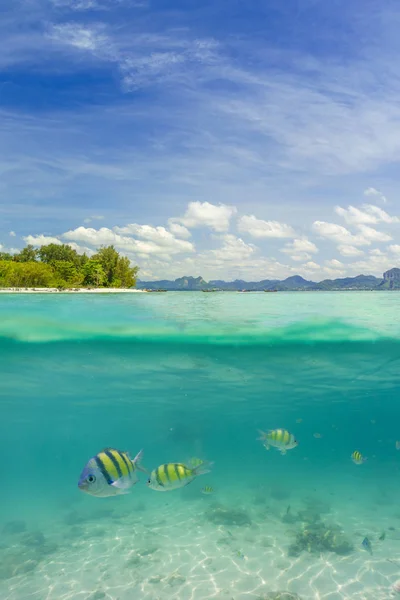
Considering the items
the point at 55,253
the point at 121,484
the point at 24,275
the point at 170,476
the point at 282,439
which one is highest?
the point at 55,253

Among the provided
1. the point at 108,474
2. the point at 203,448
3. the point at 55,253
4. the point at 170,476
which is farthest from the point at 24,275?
the point at 108,474

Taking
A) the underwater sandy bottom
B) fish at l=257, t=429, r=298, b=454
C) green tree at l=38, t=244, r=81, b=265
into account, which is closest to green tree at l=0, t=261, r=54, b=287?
green tree at l=38, t=244, r=81, b=265

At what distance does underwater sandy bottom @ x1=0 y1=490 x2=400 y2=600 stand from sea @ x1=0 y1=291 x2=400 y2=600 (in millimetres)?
41

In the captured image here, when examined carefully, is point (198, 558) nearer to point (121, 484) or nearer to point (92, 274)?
point (121, 484)

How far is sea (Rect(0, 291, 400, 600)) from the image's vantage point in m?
8.06

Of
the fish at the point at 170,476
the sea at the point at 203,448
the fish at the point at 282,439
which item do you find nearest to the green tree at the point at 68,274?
the sea at the point at 203,448

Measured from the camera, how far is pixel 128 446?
3052cm

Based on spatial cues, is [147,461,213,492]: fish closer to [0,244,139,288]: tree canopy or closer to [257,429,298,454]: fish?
[257,429,298,454]: fish

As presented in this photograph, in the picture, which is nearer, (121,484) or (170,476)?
(121,484)

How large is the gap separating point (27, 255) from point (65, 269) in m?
21.6

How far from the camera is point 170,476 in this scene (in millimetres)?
5191

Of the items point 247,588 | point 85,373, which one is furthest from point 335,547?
point 85,373

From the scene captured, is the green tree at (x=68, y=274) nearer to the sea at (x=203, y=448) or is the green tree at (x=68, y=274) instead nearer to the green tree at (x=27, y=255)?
the green tree at (x=27, y=255)

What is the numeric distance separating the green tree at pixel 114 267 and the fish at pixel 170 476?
82.2m
